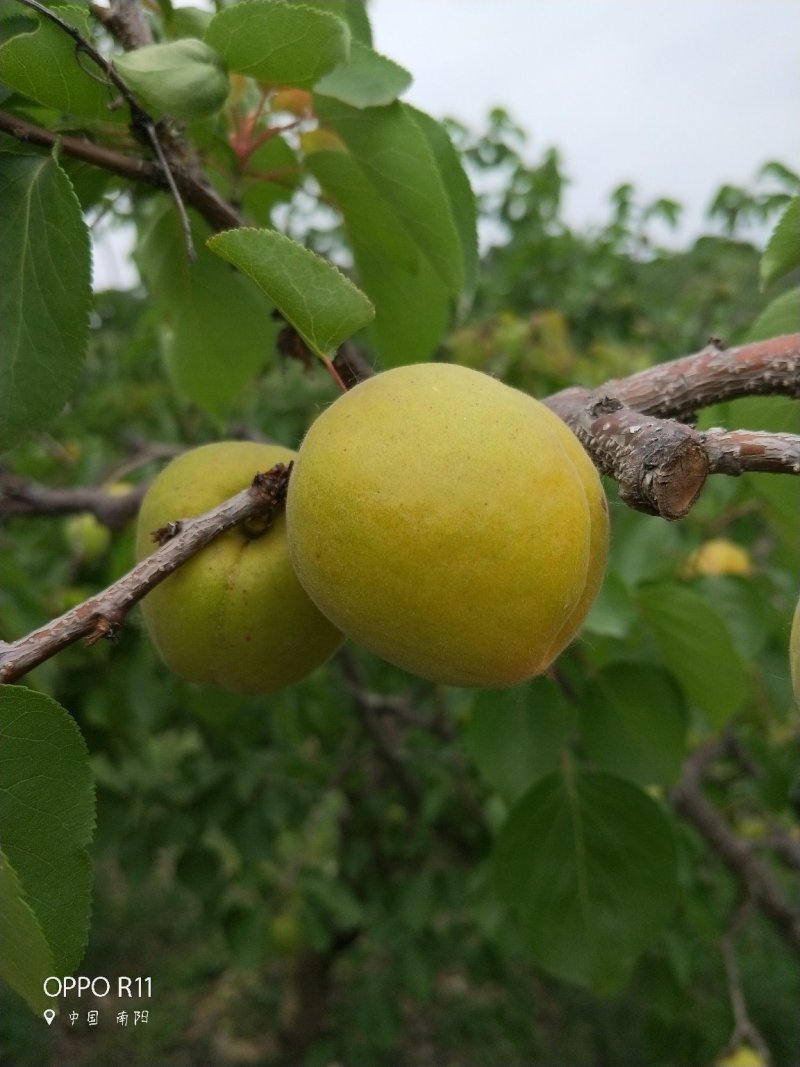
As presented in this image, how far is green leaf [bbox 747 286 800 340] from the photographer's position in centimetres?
96

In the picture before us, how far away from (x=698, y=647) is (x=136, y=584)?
2.49 feet

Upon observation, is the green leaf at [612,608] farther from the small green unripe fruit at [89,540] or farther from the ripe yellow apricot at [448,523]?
the small green unripe fruit at [89,540]

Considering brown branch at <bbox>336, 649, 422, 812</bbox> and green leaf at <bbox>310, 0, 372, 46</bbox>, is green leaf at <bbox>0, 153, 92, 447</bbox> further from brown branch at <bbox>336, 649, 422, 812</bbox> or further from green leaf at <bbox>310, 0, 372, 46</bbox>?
brown branch at <bbox>336, 649, 422, 812</bbox>

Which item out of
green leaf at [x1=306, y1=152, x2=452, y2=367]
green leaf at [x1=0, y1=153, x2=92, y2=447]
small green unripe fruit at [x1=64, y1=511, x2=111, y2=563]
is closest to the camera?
green leaf at [x1=0, y1=153, x2=92, y2=447]

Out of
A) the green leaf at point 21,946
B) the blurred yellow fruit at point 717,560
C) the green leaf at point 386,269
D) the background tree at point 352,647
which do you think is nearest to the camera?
the green leaf at point 21,946

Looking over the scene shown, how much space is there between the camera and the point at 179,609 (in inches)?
28.8

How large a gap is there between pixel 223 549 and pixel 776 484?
662mm

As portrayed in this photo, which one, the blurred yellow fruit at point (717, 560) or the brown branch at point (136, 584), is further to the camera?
the blurred yellow fruit at point (717, 560)

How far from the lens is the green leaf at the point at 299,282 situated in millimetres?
598

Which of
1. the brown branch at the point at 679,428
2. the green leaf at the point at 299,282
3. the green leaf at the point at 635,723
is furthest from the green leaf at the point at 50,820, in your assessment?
the green leaf at the point at 635,723

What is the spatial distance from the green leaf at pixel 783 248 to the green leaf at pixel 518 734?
55 cm

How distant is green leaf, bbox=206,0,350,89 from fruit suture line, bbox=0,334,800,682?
0.28 metres

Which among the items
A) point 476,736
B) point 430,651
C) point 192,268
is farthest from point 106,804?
point 430,651

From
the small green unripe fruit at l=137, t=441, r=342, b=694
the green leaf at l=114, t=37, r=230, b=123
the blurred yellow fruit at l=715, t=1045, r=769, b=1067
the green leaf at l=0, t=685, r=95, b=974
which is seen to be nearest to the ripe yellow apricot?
the small green unripe fruit at l=137, t=441, r=342, b=694
